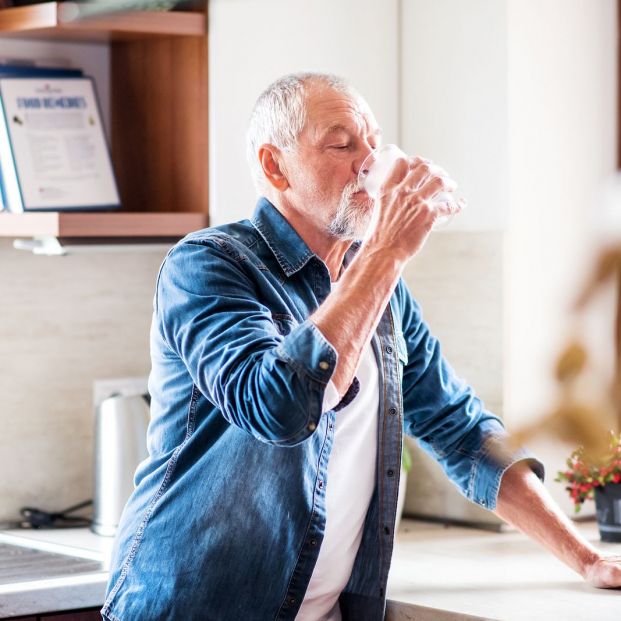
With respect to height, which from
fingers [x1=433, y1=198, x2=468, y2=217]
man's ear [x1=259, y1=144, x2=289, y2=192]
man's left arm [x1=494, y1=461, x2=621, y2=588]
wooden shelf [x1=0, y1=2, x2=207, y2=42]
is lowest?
man's left arm [x1=494, y1=461, x2=621, y2=588]

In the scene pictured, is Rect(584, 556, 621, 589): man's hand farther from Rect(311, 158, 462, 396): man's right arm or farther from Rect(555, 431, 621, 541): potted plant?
Rect(311, 158, 462, 396): man's right arm

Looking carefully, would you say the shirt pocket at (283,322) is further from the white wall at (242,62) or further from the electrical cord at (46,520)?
the electrical cord at (46,520)

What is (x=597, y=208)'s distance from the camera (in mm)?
223

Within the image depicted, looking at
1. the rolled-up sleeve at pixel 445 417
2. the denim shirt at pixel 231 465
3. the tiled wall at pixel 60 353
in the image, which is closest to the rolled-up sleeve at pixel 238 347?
the denim shirt at pixel 231 465

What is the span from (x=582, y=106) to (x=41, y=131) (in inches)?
70.1

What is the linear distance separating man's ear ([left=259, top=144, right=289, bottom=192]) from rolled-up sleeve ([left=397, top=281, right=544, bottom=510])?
251mm

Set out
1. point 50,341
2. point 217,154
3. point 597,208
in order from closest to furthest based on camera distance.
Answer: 1. point 597,208
2. point 217,154
3. point 50,341

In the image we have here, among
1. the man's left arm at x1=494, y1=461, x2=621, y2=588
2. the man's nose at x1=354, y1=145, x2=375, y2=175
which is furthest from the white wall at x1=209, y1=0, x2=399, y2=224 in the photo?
the man's left arm at x1=494, y1=461, x2=621, y2=588

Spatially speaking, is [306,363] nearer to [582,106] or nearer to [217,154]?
[582,106]

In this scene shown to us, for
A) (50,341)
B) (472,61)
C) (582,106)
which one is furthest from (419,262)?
(582,106)

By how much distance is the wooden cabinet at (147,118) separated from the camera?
1.87m

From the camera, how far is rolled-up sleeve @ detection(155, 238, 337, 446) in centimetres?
99

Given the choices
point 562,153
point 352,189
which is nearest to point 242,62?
point 352,189

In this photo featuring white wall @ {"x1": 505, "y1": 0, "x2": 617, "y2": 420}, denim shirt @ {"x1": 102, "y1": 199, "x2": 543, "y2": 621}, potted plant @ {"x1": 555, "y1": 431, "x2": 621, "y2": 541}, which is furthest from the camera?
potted plant @ {"x1": 555, "y1": 431, "x2": 621, "y2": 541}
